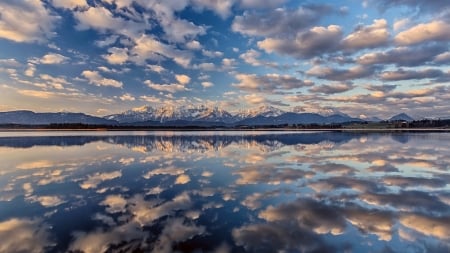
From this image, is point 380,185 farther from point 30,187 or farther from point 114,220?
point 30,187

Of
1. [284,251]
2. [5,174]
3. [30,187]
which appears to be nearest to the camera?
[284,251]

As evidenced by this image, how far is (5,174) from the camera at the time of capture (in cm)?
1838

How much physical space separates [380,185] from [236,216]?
9428 mm

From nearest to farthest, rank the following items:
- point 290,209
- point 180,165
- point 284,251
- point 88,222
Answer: point 284,251, point 88,222, point 290,209, point 180,165

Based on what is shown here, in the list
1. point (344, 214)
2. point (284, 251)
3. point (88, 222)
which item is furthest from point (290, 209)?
point (88, 222)

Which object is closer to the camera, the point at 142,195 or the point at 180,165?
the point at 142,195

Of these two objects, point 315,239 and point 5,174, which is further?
point 5,174

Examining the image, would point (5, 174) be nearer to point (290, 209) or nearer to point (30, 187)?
point (30, 187)

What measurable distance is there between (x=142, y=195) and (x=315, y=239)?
793 centimetres

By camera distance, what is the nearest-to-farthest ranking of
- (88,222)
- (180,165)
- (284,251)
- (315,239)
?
(284,251) < (315,239) < (88,222) < (180,165)

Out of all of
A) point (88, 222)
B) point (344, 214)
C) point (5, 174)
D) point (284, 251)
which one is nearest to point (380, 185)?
point (344, 214)

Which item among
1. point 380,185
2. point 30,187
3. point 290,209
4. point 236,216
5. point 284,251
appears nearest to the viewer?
point 284,251

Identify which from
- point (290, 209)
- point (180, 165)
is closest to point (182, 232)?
point (290, 209)

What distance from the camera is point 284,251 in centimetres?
768
